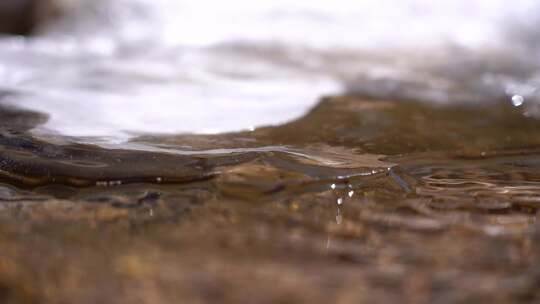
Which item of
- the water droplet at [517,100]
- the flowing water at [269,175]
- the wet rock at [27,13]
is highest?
the wet rock at [27,13]

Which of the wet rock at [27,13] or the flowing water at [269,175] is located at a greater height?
the wet rock at [27,13]

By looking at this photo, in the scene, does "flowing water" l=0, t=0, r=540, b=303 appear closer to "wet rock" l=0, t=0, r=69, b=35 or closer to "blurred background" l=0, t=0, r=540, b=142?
"blurred background" l=0, t=0, r=540, b=142

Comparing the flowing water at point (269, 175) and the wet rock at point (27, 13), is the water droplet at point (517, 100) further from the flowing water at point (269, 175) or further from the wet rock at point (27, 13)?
the wet rock at point (27, 13)

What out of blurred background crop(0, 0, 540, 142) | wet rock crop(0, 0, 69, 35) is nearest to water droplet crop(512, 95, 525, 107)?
blurred background crop(0, 0, 540, 142)

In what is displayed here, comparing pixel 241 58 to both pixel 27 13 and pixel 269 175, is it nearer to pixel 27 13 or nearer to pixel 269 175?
pixel 27 13

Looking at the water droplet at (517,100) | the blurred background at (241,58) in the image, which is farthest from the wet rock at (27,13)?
the water droplet at (517,100)

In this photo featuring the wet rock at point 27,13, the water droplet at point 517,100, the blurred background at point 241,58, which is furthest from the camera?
the wet rock at point 27,13

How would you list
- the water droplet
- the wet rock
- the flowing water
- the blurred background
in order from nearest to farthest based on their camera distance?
the flowing water → the blurred background → the water droplet → the wet rock

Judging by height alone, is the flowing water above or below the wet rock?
below
